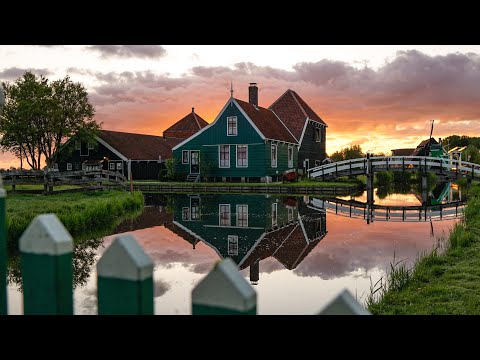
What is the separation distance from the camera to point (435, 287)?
5.60 metres

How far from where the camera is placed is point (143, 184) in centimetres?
2956

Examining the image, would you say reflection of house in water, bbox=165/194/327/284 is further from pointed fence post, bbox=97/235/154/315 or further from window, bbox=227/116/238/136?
window, bbox=227/116/238/136

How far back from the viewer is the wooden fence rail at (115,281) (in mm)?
1188

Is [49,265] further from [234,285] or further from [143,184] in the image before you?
[143,184]

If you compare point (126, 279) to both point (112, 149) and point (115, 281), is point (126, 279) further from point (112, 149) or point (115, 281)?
point (112, 149)

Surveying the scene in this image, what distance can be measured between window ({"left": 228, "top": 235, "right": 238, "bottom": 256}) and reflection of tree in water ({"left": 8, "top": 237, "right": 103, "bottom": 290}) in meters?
2.54

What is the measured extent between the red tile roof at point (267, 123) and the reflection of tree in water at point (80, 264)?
21190mm

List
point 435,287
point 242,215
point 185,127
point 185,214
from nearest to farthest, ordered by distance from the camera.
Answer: point 435,287, point 242,215, point 185,214, point 185,127

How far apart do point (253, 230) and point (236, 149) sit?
1921cm

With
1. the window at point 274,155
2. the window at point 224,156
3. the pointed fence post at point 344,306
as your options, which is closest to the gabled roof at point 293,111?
the window at point 274,155

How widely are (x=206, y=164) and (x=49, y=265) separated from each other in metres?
29.3

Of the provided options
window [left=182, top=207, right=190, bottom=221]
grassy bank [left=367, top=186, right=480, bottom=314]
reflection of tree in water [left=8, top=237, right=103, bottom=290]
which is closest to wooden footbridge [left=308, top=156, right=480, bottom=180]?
window [left=182, top=207, right=190, bottom=221]

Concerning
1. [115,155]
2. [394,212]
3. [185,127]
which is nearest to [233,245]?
[394,212]
